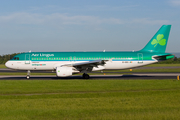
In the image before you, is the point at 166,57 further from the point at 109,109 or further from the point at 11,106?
the point at 11,106

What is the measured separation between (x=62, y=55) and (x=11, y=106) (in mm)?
20575

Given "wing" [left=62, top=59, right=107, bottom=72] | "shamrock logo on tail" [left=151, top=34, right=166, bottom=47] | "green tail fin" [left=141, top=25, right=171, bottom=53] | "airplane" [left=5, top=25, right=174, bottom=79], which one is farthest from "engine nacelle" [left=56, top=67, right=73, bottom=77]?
"shamrock logo on tail" [left=151, top=34, right=166, bottom=47]

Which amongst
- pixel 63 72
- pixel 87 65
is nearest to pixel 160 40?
pixel 87 65

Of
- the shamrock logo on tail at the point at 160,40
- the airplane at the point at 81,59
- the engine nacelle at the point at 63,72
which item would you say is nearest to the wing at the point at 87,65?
the airplane at the point at 81,59

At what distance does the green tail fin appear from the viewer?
3406 centimetres

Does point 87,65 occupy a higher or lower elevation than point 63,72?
higher

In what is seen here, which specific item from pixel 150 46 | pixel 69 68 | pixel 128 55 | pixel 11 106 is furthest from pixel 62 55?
pixel 11 106

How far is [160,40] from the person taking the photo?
112ft

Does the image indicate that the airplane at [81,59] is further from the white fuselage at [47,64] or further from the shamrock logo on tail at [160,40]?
the shamrock logo on tail at [160,40]

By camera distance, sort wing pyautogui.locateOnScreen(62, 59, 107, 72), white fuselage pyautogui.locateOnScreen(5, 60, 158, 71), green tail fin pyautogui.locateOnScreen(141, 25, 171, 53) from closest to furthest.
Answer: wing pyautogui.locateOnScreen(62, 59, 107, 72) < white fuselage pyautogui.locateOnScreen(5, 60, 158, 71) < green tail fin pyautogui.locateOnScreen(141, 25, 171, 53)

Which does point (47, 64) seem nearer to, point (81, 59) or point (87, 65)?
point (81, 59)

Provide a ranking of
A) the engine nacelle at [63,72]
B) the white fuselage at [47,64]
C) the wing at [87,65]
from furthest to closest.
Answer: the white fuselage at [47,64] < the wing at [87,65] < the engine nacelle at [63,72]

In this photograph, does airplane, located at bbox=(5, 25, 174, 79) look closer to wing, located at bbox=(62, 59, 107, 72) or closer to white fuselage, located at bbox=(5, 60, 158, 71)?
white fuselage, located at bbox=(5, 60, 158, 71)

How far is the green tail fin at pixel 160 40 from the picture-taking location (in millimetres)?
34062
